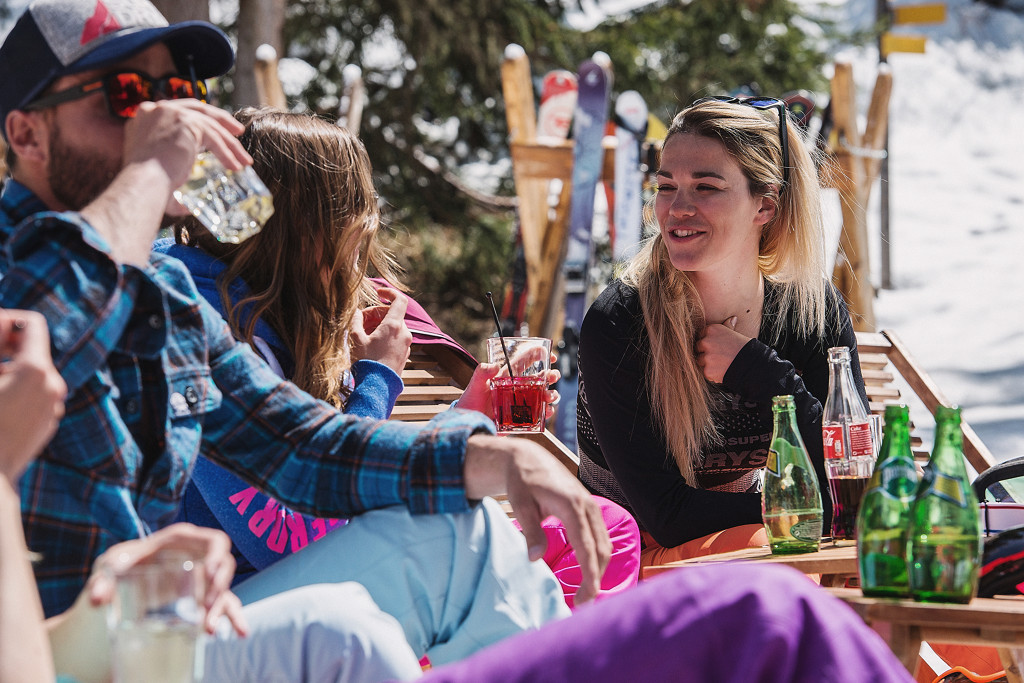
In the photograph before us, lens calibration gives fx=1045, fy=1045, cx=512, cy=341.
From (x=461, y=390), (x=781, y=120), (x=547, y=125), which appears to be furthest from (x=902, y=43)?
(x=461, y=390)

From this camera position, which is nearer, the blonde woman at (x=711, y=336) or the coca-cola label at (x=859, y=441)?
the coca-cola label at (x=859, y=441)

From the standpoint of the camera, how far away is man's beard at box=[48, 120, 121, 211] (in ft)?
5.13

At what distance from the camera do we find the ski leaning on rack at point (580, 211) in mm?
6461

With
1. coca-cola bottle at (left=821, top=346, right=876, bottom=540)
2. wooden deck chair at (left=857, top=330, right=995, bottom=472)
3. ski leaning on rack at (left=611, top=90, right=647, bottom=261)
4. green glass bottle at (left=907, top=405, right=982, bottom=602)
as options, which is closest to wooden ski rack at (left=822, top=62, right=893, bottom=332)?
ski leaning on rack at (left=611, top=90, right=647, bottom=261)

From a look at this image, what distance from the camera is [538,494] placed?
1521 millimetres

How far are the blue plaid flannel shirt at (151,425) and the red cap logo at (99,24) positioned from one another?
0.26 m

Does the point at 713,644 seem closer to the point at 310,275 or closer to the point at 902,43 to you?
the point at 310,275

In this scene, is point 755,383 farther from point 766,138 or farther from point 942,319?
point 942,319

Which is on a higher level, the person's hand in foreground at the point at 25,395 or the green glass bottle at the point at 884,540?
the person's hand in foreground at the point at 25,395

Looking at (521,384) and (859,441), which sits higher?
(521,384)

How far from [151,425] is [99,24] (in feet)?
2.02

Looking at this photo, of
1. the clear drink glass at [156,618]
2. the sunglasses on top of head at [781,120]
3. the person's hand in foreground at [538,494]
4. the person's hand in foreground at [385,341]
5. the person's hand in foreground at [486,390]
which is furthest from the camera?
the sunglasses on top of head at [781,120]

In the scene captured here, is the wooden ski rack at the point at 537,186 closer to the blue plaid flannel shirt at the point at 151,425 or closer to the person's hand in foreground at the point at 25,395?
the blue plaid flannel shirt at the point at 151,425

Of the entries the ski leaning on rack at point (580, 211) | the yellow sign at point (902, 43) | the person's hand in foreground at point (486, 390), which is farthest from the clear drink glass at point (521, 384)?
the yellow sign at point (902, 43)
